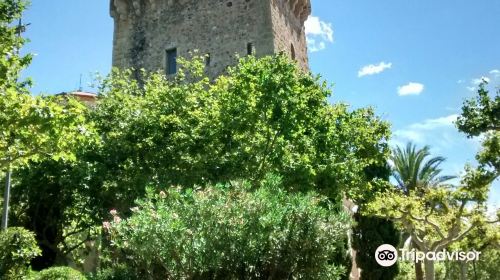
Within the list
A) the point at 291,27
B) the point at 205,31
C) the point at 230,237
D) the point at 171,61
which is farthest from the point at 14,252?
the point at 291,27

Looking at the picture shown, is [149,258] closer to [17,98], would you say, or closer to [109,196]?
[17,98]

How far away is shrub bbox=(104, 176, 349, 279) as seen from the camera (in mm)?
6875

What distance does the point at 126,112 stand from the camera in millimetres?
14750

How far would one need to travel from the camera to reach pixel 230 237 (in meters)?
7.05

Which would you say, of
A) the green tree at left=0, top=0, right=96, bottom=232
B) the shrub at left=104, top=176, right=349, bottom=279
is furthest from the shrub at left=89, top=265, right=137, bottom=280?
the green tree at left=0, top=0, right=96, bottom=232

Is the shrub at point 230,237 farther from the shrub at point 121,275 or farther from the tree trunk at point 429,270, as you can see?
the tree trunk at point 429,270

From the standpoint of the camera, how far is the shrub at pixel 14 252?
32.9 feet

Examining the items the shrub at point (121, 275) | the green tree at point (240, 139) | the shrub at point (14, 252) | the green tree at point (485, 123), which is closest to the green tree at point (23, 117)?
the shrub at point (14, 252)

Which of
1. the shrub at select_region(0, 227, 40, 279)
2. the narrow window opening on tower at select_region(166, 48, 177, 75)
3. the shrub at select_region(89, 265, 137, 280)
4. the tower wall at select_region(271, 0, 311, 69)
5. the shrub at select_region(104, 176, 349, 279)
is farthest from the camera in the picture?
the narrow window opening on tower at select_region(166, 48, 177, 75)

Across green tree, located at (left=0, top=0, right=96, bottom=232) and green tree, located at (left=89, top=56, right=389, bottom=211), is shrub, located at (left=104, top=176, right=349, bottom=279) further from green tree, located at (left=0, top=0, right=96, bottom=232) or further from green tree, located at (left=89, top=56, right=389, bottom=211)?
green tree, located at (left=89, top=56, right=389, bottom=211)

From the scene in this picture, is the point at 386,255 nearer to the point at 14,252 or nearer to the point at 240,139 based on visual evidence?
the point at 240,139

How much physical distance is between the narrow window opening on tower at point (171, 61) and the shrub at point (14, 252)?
544 inches

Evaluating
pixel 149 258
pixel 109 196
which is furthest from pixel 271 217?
pixel 109 196

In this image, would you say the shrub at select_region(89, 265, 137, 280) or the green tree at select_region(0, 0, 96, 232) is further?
the green tree at select_region(0, 0, 96, 232)
